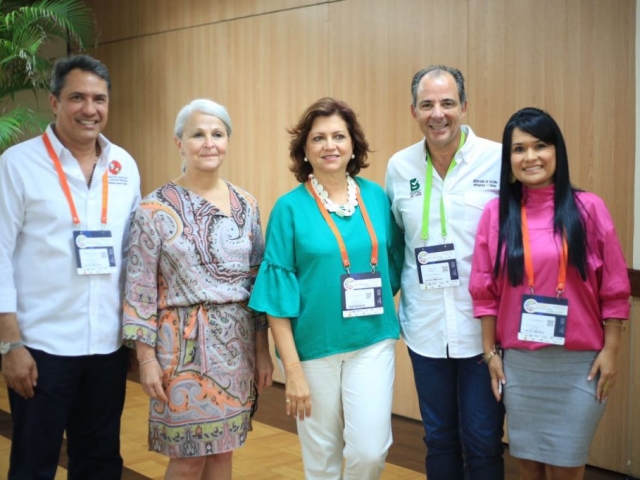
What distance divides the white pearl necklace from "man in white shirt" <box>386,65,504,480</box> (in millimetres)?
238

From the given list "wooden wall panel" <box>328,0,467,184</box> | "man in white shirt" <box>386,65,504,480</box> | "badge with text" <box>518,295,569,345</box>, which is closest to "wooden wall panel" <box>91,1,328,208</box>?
"wooden wall panel" <box>328,0,467,184</box>

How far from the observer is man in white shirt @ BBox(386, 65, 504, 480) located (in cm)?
271

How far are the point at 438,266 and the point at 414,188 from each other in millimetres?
314

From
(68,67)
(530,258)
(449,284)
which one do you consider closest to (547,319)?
(530,258)

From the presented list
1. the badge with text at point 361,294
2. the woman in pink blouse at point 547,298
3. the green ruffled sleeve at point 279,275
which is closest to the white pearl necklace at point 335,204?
the green ruffled sleeve at point 279,275

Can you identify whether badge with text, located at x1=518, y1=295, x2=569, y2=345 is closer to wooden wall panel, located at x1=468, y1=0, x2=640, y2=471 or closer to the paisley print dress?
the paisley print dress

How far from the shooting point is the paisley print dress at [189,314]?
263cm

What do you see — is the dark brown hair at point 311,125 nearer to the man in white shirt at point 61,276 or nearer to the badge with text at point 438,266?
the badge with text at point 438,266

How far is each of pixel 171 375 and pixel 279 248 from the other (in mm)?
573

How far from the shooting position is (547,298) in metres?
2.47

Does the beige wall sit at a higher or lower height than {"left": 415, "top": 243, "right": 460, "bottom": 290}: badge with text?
higher

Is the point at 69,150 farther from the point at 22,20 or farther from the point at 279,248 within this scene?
the point at 22,20

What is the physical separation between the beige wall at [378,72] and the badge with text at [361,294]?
1809 millimetres

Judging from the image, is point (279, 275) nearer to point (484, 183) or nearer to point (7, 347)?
point (484, 183)
